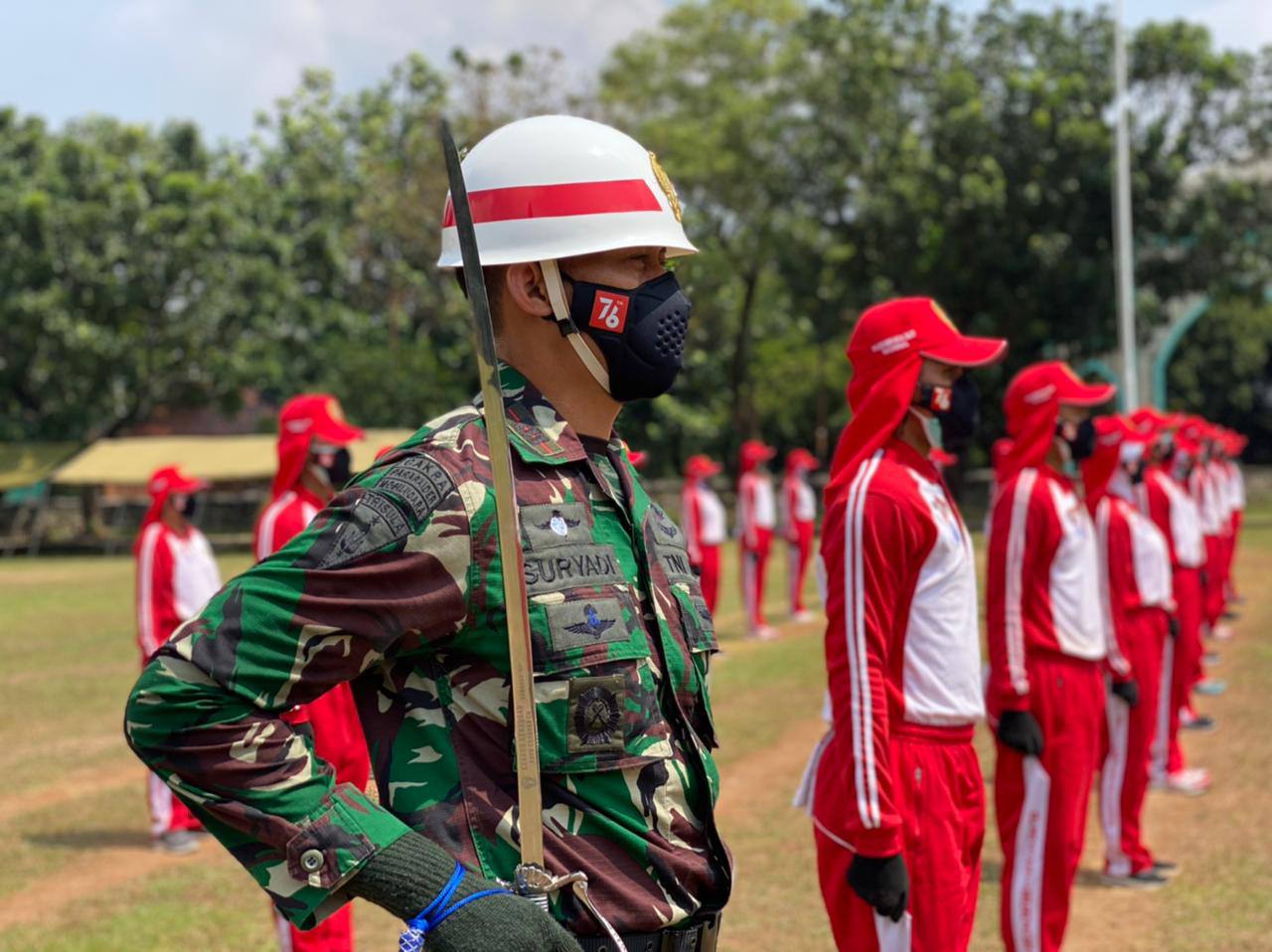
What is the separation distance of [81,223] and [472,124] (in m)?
11.2

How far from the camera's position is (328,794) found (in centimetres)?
202

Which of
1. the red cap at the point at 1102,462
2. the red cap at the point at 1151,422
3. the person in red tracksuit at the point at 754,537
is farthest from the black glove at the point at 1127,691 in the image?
the person in red tracksuit at the point at 754,537

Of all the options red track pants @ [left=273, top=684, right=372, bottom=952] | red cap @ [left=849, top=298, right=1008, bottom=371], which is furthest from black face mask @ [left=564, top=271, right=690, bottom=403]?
red track pants @ [left=273, top=684, right=372, bottom=952]

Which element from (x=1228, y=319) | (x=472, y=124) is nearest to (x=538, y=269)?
(x=472, y=124)

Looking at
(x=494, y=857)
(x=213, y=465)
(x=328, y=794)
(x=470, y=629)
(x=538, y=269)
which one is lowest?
(x=213, y=465)

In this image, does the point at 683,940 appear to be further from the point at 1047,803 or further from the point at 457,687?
the point at 1047,803

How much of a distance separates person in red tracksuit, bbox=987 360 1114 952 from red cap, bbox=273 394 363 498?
2.96 metres

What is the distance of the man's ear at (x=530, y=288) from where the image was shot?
94.7 inches

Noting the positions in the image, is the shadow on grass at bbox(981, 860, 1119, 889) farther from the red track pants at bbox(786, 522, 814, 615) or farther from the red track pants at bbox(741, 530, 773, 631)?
the red track pants at bbox(786, 522, 814, 615)

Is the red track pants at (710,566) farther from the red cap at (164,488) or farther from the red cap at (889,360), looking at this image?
the red cap at (889,360)

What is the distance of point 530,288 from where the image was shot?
7.91ft

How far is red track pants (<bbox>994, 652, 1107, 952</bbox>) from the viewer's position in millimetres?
5250

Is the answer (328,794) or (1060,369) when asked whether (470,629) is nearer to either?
(328,794)

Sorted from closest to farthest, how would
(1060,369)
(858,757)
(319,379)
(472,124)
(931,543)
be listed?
(858,757)
(931,543)
(1060,369)
(472,124)
(319,379)
